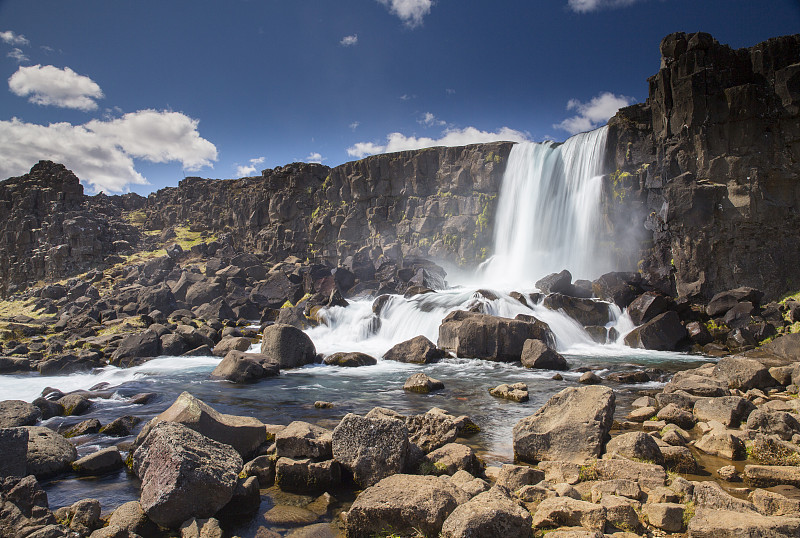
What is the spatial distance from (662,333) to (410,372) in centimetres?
1382

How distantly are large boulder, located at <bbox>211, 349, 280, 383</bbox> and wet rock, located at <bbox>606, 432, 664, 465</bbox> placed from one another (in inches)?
557

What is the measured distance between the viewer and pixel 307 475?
24.3 feet

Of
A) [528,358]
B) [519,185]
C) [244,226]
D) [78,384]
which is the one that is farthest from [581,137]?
[244,226]

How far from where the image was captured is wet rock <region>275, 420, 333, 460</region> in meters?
7.88

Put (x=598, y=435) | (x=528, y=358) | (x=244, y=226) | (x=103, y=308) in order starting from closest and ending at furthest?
(x=598, y=435) → (x=528, y=358) → (x=103, y=308) → (x=244, y=226)

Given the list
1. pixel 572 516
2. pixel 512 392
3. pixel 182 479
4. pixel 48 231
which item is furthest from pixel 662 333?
pixel 48 231

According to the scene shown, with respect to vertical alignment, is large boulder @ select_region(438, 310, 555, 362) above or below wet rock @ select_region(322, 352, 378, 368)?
above

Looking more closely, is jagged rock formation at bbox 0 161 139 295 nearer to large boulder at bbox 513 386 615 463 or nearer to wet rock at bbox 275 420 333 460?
wet rock at bbox 275 420 333 460

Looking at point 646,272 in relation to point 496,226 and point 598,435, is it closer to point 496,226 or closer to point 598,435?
point 496,226

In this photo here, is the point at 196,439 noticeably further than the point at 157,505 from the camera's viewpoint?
Yes

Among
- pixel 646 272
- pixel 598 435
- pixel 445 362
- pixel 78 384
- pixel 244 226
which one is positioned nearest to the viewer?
pixel 598 435

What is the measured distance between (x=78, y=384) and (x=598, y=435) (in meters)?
19.9

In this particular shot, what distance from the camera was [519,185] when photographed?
1884 inches

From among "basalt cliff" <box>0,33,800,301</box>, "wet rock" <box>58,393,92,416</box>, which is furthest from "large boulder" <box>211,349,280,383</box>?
"basalt cliff" <box>0,33,800,301</box>
